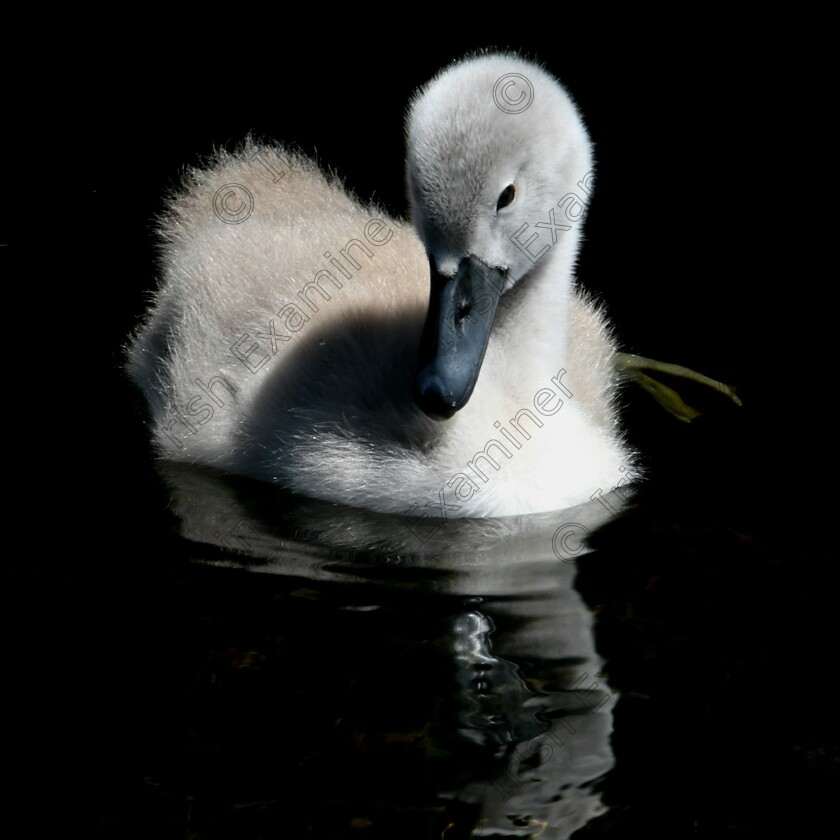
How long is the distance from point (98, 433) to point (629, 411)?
158cm

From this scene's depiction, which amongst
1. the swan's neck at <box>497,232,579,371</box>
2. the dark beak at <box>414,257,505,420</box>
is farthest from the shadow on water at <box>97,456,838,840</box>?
the swan's neck at <box>497,232,579,371</box>

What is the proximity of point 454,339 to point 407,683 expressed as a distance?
3.08 feet

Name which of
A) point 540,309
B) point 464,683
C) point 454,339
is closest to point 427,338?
point 454,339

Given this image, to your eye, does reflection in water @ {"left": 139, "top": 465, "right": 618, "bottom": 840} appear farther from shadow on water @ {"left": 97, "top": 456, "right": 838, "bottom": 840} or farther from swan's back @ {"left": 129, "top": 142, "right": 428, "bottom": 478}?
swan's back @ {"left": 129, "top": 142, "right": 428, "bottom": 478}

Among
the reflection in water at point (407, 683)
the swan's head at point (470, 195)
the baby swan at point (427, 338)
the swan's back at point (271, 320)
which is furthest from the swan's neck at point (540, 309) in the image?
the reflection in water at point (407, 683)

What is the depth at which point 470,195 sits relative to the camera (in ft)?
10.4

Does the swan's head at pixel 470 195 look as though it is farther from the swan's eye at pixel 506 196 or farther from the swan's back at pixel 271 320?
the swan's back at pixel 271 320

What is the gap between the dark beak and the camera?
312 cm

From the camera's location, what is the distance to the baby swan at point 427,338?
321 cm

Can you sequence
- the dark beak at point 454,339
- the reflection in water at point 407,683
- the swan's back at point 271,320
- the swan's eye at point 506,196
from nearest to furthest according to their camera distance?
the reflection in water at point 407,683 < the dark beak at point 454,339 < the swan's eye at point 506,196 < the swan's back at point 271,320

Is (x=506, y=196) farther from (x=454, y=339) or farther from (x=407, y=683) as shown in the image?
(x=407, y=683)

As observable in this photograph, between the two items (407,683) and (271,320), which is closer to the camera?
(407,683)

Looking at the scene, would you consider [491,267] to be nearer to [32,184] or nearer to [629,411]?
[629,411]

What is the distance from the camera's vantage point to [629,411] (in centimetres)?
421
